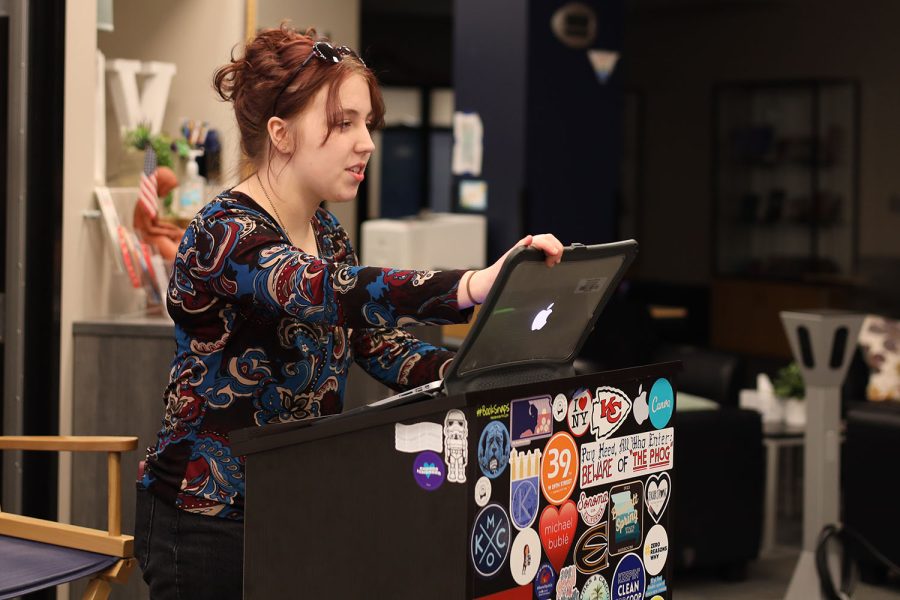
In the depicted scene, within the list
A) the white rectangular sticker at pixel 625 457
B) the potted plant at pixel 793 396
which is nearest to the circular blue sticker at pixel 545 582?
the white rectangular sticker at pixel 625 457

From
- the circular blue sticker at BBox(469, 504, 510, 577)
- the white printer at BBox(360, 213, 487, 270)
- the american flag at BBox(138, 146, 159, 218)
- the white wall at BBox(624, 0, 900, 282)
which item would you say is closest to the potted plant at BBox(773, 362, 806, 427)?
the white printer at BBox(360, 213, 487, 270)

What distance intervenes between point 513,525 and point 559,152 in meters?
6.39

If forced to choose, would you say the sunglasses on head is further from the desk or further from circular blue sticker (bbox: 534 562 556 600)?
the desk

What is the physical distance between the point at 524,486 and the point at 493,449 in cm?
8

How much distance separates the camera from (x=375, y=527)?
1.53 meters

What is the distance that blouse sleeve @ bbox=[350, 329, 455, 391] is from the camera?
1968 mm

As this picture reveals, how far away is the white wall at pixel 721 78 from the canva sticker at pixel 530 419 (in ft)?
34.0

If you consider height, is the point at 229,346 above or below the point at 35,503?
above

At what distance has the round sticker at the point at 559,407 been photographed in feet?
5.20

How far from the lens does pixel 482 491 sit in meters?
1.51

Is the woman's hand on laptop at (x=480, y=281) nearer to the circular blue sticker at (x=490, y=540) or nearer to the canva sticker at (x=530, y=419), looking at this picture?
the canva sticker at (x=530, y=419)

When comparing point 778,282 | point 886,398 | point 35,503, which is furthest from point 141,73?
point 778,282

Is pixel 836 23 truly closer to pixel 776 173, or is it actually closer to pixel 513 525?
pixel 776 173

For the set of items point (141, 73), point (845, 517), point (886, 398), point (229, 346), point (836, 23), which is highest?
point (836, 23)
